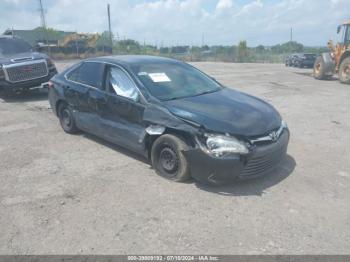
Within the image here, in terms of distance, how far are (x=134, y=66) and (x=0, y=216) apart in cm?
269

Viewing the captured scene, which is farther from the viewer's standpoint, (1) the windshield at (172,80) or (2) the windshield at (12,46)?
(2) the windshield at (12,46)

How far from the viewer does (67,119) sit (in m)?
6.41

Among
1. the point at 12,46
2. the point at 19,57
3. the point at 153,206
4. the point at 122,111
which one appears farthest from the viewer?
the point at 12,46

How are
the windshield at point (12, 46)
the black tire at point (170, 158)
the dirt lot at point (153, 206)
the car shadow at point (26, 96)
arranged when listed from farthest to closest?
the windshield at point (12, 46)
the car shadow at point (26, 96)
the black tire at point (170, 158)
the dirt lot at point (153, 206)

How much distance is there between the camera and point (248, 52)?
42.8m

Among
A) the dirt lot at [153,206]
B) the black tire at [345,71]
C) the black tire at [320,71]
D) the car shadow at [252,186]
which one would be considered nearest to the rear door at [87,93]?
the dirt lot at [153,206]

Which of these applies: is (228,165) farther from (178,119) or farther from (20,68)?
(20,68)

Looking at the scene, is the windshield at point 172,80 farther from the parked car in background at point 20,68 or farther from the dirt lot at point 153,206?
the parked car in background at point 20,68

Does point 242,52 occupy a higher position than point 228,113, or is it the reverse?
point 228,113

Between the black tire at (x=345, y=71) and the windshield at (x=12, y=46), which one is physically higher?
the windshield at (x=12, y=46)

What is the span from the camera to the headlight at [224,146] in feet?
12.5

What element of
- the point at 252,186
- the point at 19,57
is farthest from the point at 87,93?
the point at 19,57

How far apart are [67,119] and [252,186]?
12.8 feet

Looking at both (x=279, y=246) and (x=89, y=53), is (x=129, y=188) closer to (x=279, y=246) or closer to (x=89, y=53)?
(x=279, y=246)
